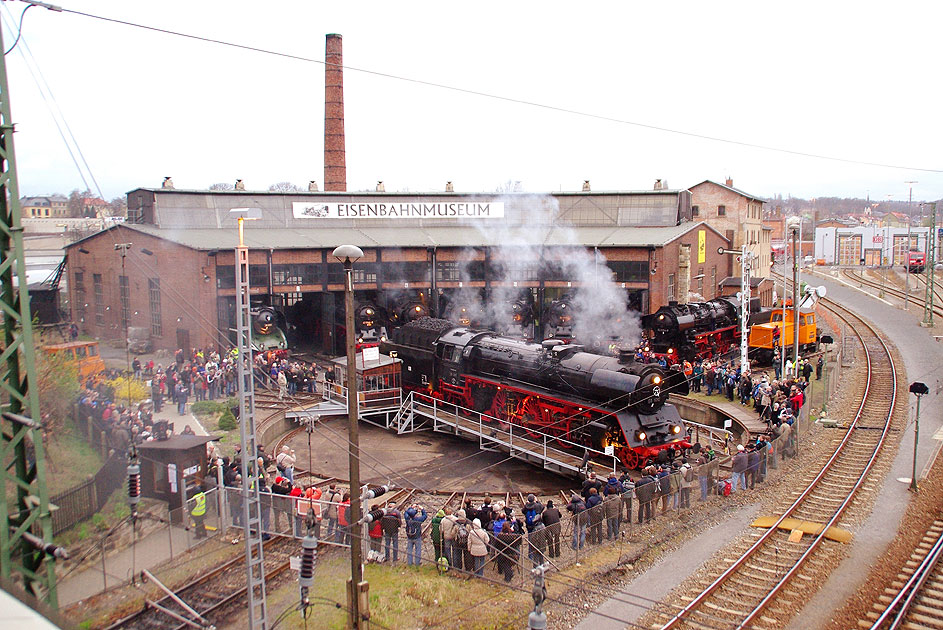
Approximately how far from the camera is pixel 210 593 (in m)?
11.3

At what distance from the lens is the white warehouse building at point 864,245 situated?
77.0m

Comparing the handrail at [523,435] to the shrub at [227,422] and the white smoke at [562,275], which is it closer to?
the shrub at [227,422]

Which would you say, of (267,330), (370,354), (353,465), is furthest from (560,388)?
(267,330)

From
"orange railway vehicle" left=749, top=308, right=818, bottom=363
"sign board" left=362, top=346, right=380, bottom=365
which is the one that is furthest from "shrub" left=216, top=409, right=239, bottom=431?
"orange railway vehicle" left=749, top=308, right=818, bottom=363

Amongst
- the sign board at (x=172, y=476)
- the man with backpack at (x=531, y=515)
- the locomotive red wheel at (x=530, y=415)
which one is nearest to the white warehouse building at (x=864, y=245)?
the locomotive red wheel at (x=530, y=415)

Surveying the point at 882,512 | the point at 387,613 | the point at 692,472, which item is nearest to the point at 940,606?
the point at 882,512

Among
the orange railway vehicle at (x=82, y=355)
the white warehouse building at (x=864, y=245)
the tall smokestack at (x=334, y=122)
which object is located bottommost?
the orange railway vehicle at (x=82, y=355)

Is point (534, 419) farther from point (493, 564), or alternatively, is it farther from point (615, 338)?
point (493, 564)

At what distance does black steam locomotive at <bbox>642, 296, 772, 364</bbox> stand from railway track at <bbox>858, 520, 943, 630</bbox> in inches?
594

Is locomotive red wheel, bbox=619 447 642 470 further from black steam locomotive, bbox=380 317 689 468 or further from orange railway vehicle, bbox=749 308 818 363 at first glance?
orange railway vehicle, bbox=749 308 818 363

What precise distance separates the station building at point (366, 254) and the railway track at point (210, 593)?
16.8 meters

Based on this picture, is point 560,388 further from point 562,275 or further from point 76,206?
point 76,206

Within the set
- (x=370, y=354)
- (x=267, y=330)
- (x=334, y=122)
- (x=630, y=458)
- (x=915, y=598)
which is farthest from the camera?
(x=334, y=122)

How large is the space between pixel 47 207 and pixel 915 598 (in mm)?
42584
